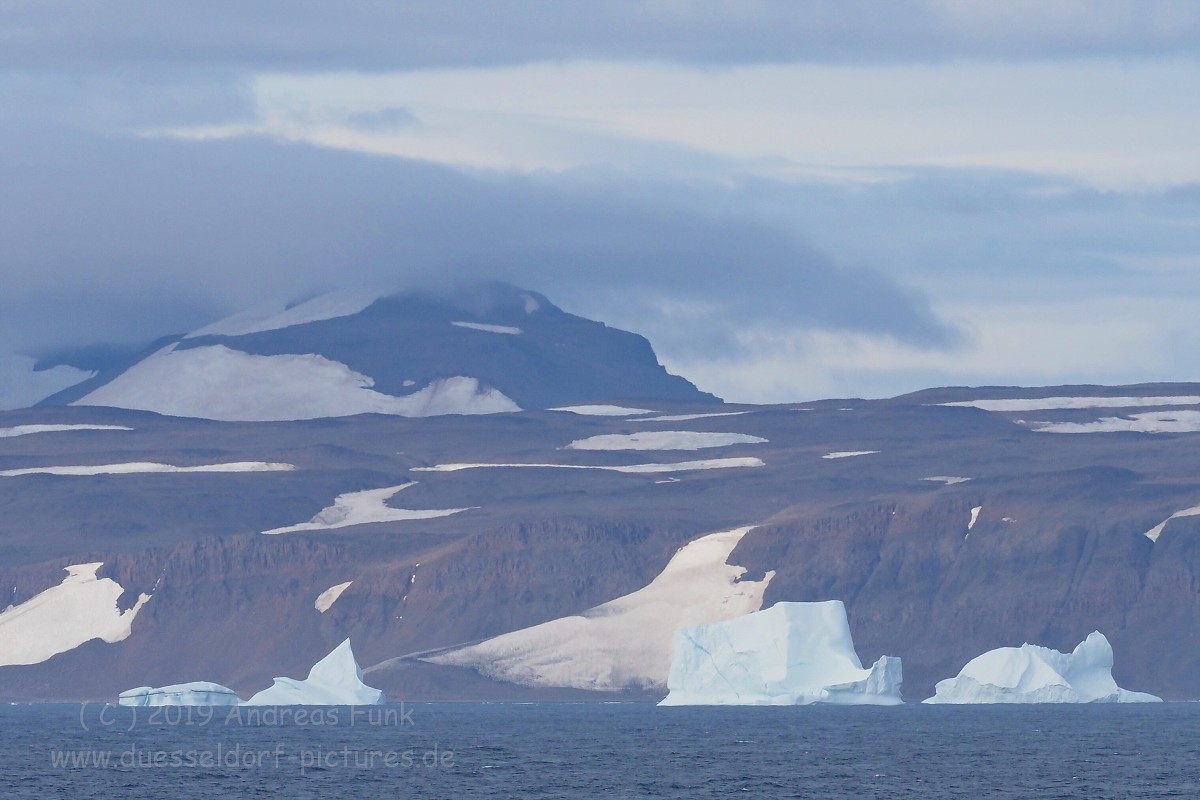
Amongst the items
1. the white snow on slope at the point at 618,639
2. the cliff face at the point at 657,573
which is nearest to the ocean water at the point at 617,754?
the white snow on slope at the point at 618,639

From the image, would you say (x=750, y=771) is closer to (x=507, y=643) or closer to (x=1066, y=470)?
(x=507, y=643)

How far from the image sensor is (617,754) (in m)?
101

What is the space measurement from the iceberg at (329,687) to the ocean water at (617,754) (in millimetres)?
1050

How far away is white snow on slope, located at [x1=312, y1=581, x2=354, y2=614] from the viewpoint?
622ft

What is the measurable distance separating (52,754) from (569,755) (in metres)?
20.3

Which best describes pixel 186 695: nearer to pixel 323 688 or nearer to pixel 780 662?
pixel 323 688

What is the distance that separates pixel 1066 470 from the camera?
640ft

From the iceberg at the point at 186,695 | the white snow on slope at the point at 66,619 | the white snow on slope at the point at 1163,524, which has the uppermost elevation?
the white snow on slope at the point at 1163,524

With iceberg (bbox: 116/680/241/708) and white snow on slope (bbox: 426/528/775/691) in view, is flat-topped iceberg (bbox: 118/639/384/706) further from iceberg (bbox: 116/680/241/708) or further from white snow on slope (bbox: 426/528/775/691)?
white snow on slope (bbox: 426/528/775/691)

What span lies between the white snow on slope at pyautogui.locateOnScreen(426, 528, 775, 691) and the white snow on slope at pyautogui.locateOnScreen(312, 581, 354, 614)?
1657 centimetres

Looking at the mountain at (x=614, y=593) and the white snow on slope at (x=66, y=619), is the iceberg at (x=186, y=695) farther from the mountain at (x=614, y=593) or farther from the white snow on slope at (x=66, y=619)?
the white snow on slope at (x=66, y=619)

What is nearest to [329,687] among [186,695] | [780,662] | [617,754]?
[186,695]

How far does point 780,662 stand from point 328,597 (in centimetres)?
6490

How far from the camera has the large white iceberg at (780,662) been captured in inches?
5157
